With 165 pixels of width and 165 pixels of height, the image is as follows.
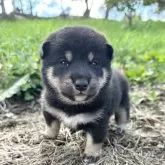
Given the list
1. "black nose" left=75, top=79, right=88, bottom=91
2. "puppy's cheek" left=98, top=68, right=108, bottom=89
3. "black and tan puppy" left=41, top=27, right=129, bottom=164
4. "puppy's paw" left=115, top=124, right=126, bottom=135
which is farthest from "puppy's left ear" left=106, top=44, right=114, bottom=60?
"puppy's paw" left=115, top=124, right=126, bottom=135

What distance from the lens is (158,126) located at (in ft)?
13.9

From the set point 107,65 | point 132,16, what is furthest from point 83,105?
point 132,16

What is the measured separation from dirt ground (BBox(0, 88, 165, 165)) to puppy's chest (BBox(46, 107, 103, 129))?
1.09ft

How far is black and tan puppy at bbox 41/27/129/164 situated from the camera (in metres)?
3.05

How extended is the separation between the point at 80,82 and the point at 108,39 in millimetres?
1272

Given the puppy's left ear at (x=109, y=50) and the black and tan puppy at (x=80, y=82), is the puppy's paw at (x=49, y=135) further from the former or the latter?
the puppy's left ear at (x=109, y=50)

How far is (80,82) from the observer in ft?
9.61

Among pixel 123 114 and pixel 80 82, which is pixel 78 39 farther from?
pixel 123 114

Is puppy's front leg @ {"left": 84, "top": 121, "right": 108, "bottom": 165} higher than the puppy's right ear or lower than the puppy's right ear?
lower

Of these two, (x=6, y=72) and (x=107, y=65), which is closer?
(x=107, y=65)

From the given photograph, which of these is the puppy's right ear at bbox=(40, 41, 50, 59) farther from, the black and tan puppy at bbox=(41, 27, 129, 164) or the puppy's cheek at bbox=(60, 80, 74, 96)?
the puppy's cheek at bbox=(60, 80, 74, 96)

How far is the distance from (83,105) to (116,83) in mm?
545

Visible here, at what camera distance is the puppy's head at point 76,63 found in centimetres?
301

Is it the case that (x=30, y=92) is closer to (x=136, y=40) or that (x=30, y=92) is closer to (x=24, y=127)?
(x=24, y=127)
